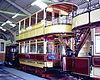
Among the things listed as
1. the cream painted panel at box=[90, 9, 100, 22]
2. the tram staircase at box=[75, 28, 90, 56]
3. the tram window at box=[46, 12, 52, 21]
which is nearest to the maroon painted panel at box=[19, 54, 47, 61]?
the tram window at box=[46, 12, 52, 21]

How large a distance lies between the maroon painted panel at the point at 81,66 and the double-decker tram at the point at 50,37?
7.62 feet

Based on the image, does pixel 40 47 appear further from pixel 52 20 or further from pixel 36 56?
pixel 52 20

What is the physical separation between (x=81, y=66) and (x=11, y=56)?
15.5 meters

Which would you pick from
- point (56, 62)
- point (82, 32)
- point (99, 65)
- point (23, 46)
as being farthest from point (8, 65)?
point (99, 65)

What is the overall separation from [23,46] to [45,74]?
614 centimetres

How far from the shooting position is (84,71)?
934 centimetres

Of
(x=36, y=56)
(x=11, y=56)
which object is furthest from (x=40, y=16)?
(x=11, y=56)

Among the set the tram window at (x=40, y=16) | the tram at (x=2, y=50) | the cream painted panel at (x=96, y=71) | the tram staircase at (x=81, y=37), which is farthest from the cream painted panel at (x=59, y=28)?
the tram at (x=2, y=50)

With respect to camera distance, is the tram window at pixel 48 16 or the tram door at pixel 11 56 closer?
the tram window at pixel 48 16

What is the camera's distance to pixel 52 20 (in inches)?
582

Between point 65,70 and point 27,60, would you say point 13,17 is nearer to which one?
point 27,60

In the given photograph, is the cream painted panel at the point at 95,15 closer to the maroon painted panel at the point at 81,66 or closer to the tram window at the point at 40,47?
the maroon painted panel at the point at 81,66

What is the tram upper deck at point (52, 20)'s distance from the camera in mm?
13163

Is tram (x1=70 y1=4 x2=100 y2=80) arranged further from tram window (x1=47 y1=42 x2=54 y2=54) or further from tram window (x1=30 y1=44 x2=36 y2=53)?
tram window (x1=30 y1=44 x2=36 y2=53)
